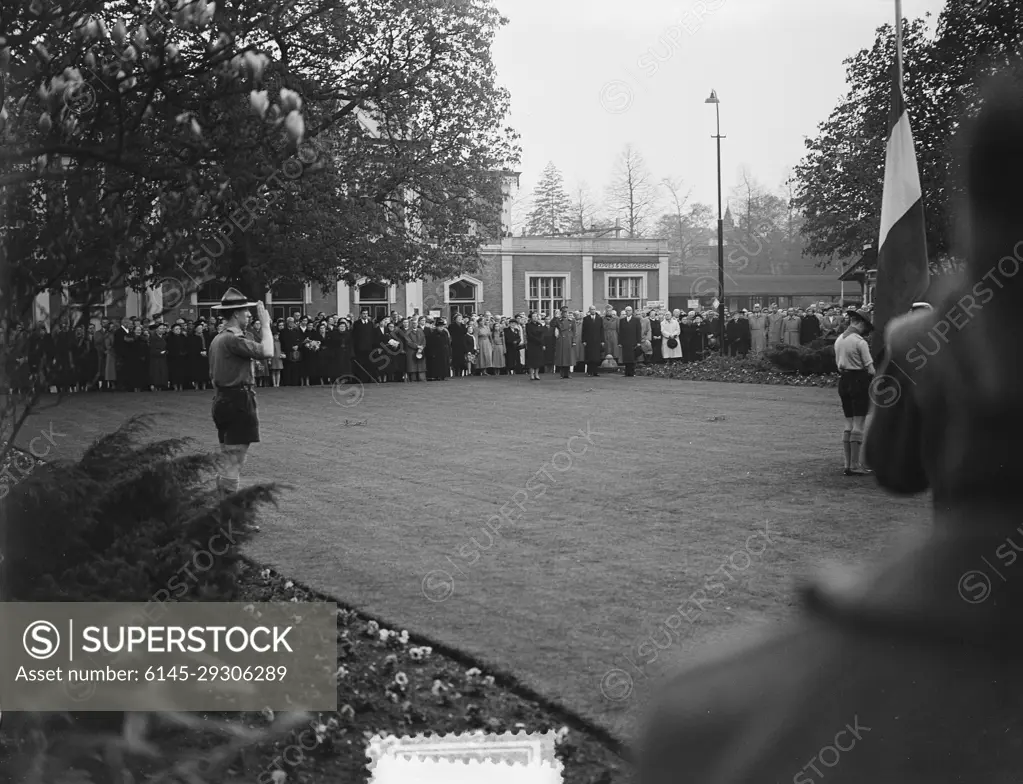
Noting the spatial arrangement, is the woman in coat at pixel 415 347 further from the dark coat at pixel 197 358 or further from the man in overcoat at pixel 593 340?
the dark coat at pixel 197 358

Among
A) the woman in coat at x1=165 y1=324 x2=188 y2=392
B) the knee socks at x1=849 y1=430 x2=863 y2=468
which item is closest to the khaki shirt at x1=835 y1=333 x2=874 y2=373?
the knee socks at x1=849 y1=430 x2=863 y2=468

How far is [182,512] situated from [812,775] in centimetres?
345

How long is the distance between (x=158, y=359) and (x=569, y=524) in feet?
69.6

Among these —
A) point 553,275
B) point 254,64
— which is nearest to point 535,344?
point 553,275

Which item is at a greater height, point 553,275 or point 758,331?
point 553,275

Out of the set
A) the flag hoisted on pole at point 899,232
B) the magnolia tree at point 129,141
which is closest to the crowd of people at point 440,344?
the flag hoisted on pole at point 899,232

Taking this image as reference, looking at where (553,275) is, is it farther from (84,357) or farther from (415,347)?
(84,357)

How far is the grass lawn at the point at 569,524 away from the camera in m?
5.38

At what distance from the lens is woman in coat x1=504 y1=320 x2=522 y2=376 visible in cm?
3372

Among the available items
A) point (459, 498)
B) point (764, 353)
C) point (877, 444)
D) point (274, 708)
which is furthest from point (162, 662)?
point (764, 353)

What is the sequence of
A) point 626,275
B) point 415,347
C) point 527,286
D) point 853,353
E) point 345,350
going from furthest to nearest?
1. point 626,275
2. point 527,286
3. point 415,347
4. point 345,350
5. point 853,353

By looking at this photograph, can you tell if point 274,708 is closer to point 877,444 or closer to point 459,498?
point 877,444

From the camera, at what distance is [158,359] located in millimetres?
27109

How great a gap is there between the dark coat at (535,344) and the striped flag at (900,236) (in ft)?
71.1
